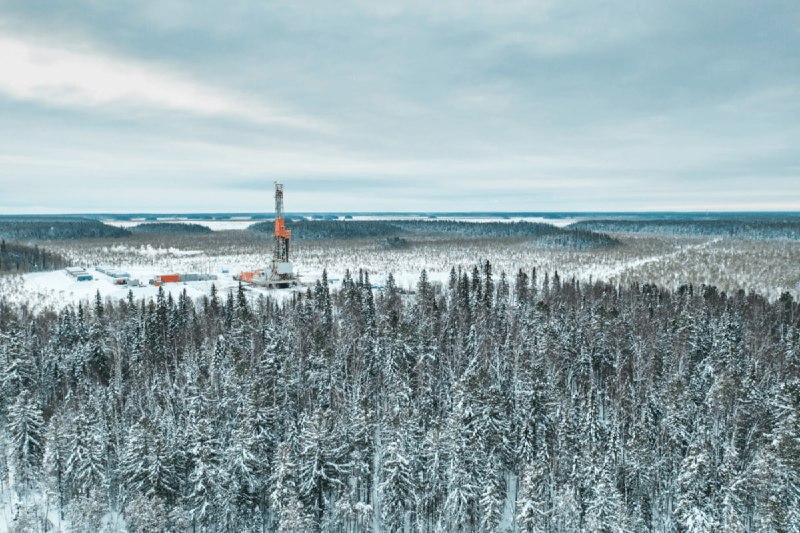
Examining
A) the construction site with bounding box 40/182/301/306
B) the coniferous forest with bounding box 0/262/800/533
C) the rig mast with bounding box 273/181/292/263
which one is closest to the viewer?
the coniferous forest with bounding box 0/262/800/533

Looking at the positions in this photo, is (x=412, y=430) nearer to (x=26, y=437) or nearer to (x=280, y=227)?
(x=26, y=437)

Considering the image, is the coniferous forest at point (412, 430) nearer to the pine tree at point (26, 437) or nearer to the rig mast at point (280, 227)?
the pine tree at point (26, 437)

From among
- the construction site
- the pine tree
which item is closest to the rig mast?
the construction site

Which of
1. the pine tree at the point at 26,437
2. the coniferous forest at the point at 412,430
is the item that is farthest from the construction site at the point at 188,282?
the pine tree at the point at 26,437

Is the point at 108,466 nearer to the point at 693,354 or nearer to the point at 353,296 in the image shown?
the point at 353,296

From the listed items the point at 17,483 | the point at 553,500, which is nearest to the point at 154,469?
the point at 17,483

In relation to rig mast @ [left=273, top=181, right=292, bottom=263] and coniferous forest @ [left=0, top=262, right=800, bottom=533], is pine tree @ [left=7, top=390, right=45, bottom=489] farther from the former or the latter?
rig mast @ [left=273, top=181, right=292, bottom=263]

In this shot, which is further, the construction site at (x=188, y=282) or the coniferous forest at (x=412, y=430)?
the construction site at (x=188, y=282)

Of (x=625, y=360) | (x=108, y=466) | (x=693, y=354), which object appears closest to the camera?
(x=108, y=466)
